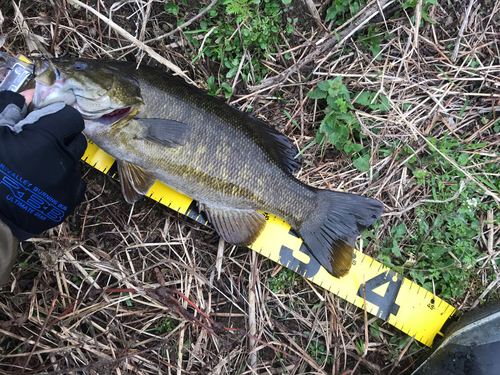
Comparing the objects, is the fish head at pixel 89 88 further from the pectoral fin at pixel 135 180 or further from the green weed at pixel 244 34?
the green weed at pixel 244 34

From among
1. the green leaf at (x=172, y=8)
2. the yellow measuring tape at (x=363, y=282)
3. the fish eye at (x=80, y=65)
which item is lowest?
the yellow measuring tape at (x=363, y=282)

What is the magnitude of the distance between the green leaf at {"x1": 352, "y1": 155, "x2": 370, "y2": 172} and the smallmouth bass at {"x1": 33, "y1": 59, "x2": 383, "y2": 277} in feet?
1.08

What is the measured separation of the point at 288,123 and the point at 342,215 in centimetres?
93

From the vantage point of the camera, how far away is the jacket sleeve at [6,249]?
2.09m

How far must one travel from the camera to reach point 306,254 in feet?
9.22

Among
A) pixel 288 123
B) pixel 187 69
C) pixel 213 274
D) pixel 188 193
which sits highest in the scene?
pixel 187 69

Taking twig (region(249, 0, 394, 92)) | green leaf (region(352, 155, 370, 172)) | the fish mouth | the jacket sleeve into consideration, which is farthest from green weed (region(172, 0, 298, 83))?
the jacket sleeve

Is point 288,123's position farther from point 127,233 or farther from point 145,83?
point 127,233

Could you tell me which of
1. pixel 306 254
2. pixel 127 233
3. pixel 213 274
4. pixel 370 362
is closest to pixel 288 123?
pixel 306 254

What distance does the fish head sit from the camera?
7.24ft

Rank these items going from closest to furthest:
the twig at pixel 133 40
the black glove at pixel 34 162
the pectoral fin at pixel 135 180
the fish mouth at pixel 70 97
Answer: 1. the black glove at pixel 34 162
2. the fish mouth at pixel 70 97
3. the pectoral fin at pixel 135 180
4. the twig at pixel 133 40

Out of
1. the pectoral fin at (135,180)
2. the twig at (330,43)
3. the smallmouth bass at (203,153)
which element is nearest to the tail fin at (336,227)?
Answer: the smallmouth bass at (203,153)

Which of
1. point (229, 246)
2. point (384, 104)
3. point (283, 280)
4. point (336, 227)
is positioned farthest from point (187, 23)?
point (283, 280)

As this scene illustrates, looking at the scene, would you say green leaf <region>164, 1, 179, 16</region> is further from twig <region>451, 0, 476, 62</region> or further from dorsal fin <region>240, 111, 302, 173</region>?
twig <region>451, 0, 476, 62</region>
